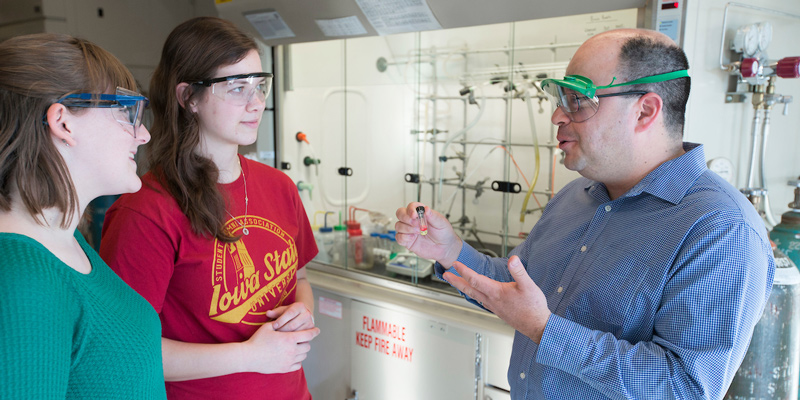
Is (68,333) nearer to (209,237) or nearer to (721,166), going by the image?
(209,237)

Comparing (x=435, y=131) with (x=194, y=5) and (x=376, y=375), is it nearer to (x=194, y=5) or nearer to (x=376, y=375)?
(x=376, y=375)

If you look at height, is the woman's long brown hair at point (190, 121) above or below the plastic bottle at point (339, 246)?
above

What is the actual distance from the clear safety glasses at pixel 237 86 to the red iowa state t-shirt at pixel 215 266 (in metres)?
0.21

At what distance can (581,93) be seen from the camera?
112cm

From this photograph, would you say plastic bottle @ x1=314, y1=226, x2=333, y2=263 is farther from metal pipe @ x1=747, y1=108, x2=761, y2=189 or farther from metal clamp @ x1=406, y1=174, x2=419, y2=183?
metal pipe @ x1=747, y1=108, x2=761, y2=189

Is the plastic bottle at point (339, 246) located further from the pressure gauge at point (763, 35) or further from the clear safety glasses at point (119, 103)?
the pressure gauge at point (763, 35)

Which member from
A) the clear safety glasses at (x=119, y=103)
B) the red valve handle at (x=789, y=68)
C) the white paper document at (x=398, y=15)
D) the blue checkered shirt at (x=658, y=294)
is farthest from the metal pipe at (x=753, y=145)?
the clear safety glasses at (x=119, y=103)

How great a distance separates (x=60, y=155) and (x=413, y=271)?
1.73 meters

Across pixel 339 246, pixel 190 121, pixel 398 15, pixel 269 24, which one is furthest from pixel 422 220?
pixel 269 24

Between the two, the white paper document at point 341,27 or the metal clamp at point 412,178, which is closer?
the white paper document at point 341,27

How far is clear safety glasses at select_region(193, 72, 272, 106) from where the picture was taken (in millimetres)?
1193

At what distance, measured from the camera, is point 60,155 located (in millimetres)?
763

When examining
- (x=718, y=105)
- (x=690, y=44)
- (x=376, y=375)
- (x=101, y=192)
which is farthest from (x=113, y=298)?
(x=718, y=105)

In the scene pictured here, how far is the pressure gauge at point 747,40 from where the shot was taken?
5.62 feet
